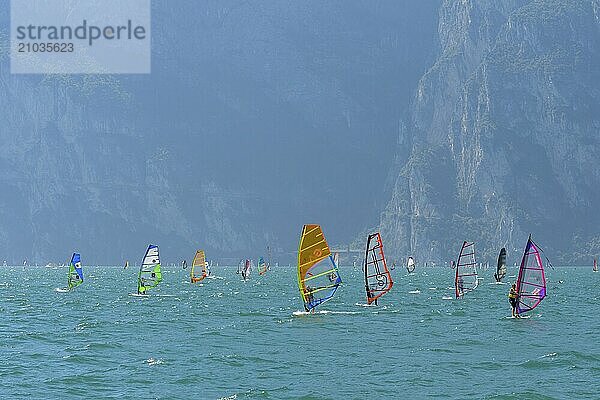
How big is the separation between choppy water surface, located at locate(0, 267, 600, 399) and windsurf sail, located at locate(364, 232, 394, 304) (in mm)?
1717

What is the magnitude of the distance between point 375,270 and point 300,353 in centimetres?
2782

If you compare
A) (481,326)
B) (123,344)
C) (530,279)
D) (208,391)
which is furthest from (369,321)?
(208,391)

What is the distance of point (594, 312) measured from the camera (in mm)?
73000

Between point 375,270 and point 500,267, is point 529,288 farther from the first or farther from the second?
point 500,267

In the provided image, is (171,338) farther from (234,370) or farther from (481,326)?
(481,326)

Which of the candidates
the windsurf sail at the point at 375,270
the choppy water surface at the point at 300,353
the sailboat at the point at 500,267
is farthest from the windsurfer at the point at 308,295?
the sailboat at the point at 500,267

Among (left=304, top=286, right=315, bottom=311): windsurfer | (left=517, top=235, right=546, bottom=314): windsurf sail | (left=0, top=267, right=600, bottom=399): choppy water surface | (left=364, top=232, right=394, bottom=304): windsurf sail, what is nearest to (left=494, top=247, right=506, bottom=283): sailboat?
(left=364, top=232, right=394, bottom=304): windsurf sail

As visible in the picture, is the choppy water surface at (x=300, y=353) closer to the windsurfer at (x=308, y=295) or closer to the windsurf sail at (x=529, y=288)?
the windsurf sail at (x=529, y=288)

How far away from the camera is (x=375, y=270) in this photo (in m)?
73.4

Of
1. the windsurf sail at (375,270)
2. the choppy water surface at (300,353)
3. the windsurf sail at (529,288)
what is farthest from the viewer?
the windsurf sail at (375,270)

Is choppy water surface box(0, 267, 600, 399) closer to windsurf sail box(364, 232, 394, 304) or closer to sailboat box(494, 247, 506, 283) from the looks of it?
windsurf sail box(364, 232, 394, 304)

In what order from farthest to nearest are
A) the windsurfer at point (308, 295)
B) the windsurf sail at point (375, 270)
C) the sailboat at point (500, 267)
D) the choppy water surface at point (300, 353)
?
the sailboat at point (500, 267), the windsurf sail at point (375, 270), the windsurfer at point (308, 295), the choppy water surface at point (300, 353)

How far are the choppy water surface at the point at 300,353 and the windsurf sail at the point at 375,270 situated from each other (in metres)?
1.72

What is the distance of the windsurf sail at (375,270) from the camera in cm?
6919
